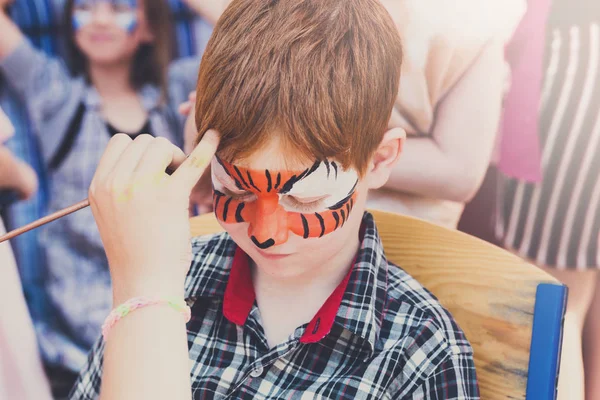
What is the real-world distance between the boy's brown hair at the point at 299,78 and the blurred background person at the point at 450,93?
1.17 ft

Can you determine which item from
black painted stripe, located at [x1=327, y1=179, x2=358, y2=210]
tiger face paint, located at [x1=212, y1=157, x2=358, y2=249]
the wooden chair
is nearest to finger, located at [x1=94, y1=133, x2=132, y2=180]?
tiger face paint, located at [x1=212, y1=157, x2=358, y2=249]

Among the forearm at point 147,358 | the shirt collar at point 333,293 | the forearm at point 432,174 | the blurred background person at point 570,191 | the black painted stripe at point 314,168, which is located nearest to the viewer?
the forearm at point 147,358

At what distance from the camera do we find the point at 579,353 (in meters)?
1.02

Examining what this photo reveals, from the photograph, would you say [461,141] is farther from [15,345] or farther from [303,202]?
[15,345]

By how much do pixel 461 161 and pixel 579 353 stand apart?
39cm

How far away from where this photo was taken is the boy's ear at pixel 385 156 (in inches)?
29.2

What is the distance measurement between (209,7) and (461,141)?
0.56 m

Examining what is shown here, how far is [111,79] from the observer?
4.07ft

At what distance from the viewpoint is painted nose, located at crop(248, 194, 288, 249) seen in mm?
669

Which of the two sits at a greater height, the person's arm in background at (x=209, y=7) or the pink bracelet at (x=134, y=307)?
the person's arm in background at (x=209, y=7)

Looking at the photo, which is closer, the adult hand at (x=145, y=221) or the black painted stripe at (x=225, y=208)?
the adult hand at (x=145, y=221)

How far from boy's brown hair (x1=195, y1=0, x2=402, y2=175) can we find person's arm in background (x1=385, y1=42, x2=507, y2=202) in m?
0.37

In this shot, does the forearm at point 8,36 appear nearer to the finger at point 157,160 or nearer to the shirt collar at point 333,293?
the shirt collar at point 333,293

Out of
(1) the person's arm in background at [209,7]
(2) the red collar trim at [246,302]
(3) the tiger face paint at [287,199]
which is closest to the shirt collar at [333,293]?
(2) the red collar trim at [246,302]
